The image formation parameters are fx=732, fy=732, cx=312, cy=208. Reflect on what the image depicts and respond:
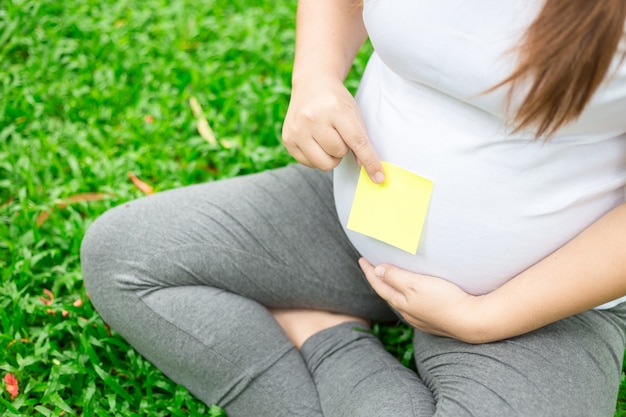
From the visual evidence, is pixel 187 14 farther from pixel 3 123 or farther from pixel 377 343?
pixel 377 343

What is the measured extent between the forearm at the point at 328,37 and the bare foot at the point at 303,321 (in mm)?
397

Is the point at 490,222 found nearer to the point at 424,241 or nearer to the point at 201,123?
the point at 424,241

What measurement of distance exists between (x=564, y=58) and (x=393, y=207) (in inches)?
12.1

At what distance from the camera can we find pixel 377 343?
1.19 meters

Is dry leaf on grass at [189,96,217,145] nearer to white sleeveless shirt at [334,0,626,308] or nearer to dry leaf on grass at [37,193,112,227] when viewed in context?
dry leaf on grass at [37,193,112,227]

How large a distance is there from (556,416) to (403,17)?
1.72ft

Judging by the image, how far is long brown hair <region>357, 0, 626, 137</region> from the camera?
747 mm

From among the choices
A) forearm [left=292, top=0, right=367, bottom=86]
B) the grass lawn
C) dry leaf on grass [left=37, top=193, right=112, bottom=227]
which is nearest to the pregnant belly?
forearm [left=292, top=0, right=367, bottom=86]

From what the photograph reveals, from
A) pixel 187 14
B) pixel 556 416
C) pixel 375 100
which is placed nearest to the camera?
pixel 556 416

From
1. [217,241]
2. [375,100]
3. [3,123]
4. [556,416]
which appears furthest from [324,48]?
[3,123]

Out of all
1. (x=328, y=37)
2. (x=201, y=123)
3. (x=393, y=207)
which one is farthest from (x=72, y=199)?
(x=393, y=207)

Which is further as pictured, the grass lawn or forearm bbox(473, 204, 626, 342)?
the grass lawn

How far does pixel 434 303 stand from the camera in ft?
3.17

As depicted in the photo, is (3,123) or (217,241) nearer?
(217,241)
